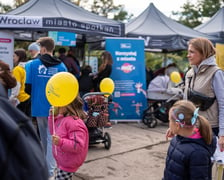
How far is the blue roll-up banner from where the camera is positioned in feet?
25.3

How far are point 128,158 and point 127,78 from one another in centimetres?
329

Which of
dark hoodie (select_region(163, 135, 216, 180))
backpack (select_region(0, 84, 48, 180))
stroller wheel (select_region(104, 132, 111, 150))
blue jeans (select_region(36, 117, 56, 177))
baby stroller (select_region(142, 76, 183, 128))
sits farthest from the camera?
baby stroller (select_region(142, 76, 183, 128))

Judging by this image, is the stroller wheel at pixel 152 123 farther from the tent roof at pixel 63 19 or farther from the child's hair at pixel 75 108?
the child's hair at pixel 75 108

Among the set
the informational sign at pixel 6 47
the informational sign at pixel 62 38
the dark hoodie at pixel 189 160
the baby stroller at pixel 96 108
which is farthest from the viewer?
the informational sign at pixel 62 38

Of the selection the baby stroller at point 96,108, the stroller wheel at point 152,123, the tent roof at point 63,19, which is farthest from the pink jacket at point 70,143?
the stroller wheel at point 152,123

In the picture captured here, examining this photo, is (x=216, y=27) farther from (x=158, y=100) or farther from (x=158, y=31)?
(x=158, y=100)

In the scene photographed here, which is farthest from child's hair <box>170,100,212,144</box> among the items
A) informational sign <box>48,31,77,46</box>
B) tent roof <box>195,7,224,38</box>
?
tent roof <box>195,7,224,38</box>

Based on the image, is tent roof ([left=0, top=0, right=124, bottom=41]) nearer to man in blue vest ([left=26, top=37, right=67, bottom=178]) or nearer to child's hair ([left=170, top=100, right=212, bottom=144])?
man in blue vest ([left=26, top=37, right=67, bottom=178])

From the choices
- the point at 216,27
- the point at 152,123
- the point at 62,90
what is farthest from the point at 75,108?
the point at 216,27

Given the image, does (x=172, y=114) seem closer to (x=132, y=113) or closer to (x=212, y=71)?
(x=212, y=71)

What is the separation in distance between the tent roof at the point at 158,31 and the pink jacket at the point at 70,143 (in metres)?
6.17

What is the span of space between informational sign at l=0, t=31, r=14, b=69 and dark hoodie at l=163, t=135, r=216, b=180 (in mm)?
4486

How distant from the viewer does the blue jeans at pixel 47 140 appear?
12.2 feet

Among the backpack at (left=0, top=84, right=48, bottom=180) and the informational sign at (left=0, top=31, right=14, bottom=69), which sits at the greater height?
the informational sign at (left=0, top=31, right=14, bottom=69)
